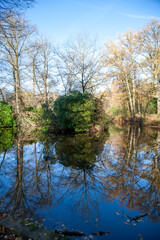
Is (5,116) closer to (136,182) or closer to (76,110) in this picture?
(76,110)

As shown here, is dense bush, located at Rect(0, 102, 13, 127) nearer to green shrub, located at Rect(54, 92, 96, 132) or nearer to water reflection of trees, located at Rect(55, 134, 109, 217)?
green shrub, located at Rect(54, 92, 96, 132)

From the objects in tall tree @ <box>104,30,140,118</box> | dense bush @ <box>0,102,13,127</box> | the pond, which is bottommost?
the pond

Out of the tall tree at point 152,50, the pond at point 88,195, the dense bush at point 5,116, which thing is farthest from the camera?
the tall tree at point 152,50

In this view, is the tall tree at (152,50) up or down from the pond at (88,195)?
up

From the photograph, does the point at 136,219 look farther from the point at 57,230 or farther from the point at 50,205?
the point at 50,205

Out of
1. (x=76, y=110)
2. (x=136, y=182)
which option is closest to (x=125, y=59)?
(x=76, y=110)

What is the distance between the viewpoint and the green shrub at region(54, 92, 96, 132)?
47.3ft

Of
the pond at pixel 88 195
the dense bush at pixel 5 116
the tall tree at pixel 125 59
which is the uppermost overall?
the tall tree at pixel 125 59

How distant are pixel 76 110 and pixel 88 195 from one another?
35.4ft

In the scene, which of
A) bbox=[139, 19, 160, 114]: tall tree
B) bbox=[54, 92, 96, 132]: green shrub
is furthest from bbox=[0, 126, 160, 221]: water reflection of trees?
bbox=[139, 19, 160, 114]: tall tree

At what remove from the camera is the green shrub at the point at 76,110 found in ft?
47.3

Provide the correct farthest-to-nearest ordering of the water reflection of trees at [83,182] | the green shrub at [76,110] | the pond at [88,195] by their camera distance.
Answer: the green shrub at [76,110], the water reflection of trees at [83,182], the pond at [88,195]

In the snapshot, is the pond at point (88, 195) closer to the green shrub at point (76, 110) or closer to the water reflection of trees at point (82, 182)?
the water reflection of trees at point (82, 182)

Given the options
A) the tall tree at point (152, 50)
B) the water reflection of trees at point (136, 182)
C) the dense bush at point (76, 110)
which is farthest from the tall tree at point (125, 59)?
the water reflection of trees at point (136, 182)
